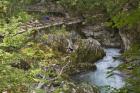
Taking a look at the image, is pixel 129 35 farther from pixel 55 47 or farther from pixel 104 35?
pixel 55 47

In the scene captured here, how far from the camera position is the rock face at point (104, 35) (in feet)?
62.2

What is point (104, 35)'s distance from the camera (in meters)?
19.8

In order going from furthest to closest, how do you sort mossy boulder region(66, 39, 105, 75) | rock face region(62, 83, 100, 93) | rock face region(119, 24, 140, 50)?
rock face region(119, 24, 140, 50) → mossy boulder region(66, 39, 105, 75) → rock face region(62, 83, 100, 93)

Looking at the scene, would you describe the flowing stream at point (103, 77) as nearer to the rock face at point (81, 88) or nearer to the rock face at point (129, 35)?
the rock face at point (81, 88)

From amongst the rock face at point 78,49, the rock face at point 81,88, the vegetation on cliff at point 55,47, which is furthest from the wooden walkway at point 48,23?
the rock face at point 81,88

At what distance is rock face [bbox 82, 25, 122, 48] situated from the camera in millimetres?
18953

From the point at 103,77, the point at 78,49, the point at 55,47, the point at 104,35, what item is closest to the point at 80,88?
the point at 103,77

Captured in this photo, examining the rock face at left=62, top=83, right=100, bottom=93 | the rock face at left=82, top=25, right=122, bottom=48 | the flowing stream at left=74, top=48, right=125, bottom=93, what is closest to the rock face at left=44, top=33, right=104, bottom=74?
the flowing stream at left=74, top=48, right=125, bottom=93

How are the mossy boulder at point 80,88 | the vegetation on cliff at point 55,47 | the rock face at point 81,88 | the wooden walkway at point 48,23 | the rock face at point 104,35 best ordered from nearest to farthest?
the vegetation on cliff at point 55,47 < the mossy boulder at point 80,88 < the rock face at point 81,88 < the wooden walkway at point 48,23 < the rock face at point 104,35

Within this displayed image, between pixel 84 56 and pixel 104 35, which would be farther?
pixel 104 35

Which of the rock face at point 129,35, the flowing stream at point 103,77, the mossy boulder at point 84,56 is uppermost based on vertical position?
the rock face at point 129,35

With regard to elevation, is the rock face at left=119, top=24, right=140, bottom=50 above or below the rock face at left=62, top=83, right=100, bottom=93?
above

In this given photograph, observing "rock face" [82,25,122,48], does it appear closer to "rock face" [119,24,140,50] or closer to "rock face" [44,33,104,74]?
"rock face" [119,24,140,50]

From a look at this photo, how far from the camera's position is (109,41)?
19.1m
